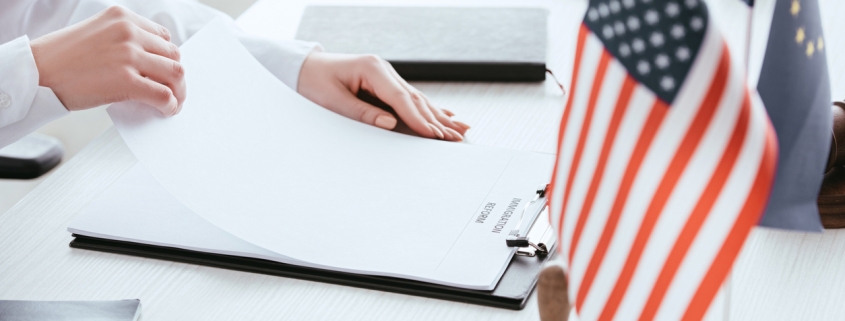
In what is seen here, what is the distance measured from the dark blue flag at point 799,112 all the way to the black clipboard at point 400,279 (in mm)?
192

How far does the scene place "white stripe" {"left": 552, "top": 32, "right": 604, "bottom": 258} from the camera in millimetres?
517

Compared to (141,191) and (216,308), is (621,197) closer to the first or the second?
(216,308)

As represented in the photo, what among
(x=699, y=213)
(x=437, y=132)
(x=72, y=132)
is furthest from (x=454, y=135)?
(x=72, y=132)

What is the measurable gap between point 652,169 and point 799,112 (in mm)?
203

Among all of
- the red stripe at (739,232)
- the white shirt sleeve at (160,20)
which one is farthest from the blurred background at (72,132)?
the red stripe at (739,232)

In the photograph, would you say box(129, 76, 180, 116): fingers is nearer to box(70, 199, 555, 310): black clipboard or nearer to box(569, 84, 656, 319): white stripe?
box(70, 199, 555, 310): black clipboard

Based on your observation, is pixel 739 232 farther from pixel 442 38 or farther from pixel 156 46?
pixel 442 38

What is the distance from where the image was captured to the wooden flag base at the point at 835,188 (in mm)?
702

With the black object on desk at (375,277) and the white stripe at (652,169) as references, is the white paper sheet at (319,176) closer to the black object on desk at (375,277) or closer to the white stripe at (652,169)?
the black object on desk at (375,277)

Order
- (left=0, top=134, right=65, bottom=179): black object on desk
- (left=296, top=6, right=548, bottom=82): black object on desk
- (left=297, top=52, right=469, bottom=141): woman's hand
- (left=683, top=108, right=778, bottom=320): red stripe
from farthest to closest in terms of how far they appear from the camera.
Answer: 1. (left=0, top=134, right=65, bottom=179): black object on desk
2. (left=296, top=6, right=548, bottom=82): black object on desk
3. (left=297, top=52, right=469, bottom=141): woman's hand
4. (left=683, top=108, right=778, bottom=320): red stripe

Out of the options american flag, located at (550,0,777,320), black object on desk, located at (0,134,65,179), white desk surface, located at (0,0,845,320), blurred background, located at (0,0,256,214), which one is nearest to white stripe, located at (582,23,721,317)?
american flag, located at (550,0,777,320)

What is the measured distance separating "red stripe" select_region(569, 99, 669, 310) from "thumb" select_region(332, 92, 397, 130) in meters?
0.43

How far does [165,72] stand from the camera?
782 mm

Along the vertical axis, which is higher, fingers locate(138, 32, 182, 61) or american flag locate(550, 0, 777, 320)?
american flag locate(550, 0, 777, 320)
